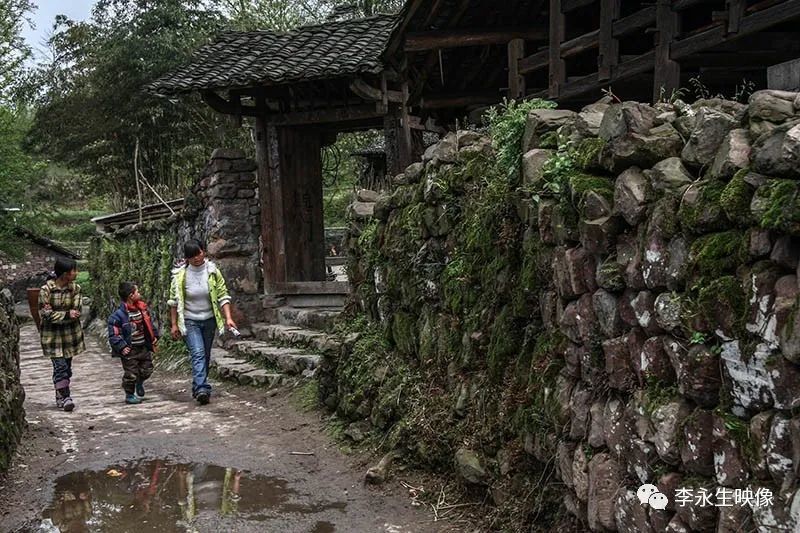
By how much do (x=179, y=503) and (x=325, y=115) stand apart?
7.23m

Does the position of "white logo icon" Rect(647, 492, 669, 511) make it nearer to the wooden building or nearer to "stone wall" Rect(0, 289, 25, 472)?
"stone wall" Rect(0, 289, 25, 472)

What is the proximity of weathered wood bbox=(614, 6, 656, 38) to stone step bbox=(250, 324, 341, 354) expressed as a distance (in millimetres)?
4424

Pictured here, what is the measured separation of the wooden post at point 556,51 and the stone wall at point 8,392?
20.1ft

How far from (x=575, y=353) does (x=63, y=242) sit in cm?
4008

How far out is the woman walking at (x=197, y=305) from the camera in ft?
27.2

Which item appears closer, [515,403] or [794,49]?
[515,403]

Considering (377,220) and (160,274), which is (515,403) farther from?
(160,274)

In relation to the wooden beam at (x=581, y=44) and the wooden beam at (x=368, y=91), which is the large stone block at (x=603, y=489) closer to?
the wooden beam at (x=581, y=44)

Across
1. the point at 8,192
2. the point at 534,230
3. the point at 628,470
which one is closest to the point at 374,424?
the point at 534,230

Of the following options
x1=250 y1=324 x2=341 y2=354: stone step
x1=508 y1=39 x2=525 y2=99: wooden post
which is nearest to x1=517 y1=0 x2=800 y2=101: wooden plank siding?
x1=508 y1=39 x2=525 y2=99: wooden post

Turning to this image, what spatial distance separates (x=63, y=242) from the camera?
39375 mm

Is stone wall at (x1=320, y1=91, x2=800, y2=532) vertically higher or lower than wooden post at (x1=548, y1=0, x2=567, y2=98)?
lower

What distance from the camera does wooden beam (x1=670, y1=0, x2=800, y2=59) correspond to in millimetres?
5497

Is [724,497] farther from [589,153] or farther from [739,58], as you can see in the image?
[739,58]
